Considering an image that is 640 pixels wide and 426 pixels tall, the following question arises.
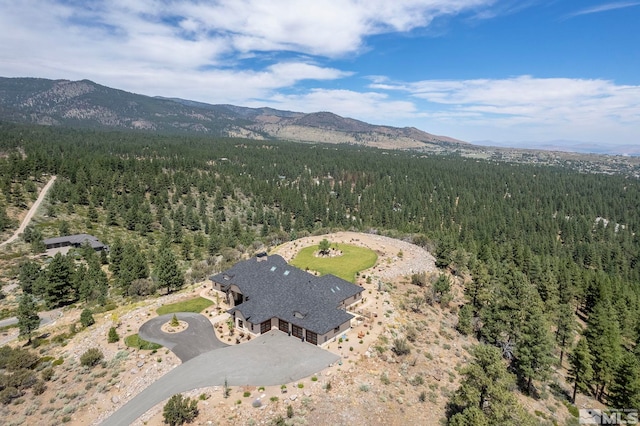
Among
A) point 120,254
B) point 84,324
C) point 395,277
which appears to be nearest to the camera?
point 84,324

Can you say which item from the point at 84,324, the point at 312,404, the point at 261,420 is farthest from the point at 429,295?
the point at 84,324

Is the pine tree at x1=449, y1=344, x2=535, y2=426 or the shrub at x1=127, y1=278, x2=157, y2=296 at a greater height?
the pine tree at x1=449, y1=344, x2=535, y2=426

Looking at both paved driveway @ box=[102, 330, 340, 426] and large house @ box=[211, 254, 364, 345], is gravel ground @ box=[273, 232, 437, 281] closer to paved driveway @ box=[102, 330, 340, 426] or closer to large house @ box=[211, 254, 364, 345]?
large house @ box=[211, 254, 364, 345]

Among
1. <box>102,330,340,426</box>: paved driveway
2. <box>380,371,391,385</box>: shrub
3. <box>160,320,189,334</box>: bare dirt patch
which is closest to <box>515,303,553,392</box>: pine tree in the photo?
<box>380,371,391,385</box>: shrub

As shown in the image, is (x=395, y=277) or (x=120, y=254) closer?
(x=395, y=277)

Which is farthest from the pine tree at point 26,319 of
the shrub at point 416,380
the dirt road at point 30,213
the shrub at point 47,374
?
the dirt road at point 30,213

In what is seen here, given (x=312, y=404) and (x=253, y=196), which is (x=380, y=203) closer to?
(x=253, y=196)

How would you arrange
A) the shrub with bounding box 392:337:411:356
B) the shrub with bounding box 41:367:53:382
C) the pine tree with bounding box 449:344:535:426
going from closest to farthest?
1. the pine tree with bounding box 449:344:535:426
2. the shrub with bounding box 41:367:53:382
3. the shrub with bounding box 392:337:411:356

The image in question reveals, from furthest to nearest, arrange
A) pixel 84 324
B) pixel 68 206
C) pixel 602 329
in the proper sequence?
pixel 68 206 < pixel 602 329 < pixel 84 324
